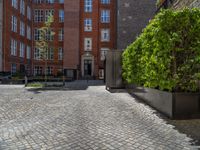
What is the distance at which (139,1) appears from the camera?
37.1 metres

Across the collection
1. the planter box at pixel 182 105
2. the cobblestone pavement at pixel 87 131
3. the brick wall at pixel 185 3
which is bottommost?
the cobblestone pavement at pixel 87 131

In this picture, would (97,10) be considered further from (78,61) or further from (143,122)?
(143,122)

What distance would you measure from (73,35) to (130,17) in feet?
36.4

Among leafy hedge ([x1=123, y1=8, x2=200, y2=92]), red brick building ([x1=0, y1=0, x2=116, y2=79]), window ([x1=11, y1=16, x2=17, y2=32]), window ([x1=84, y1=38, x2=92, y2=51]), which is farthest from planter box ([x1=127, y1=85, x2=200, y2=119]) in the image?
window ([x1=84, y1=38, x2=92, y2=51])

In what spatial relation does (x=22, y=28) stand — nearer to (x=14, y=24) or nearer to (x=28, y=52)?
(x=14, y=24)

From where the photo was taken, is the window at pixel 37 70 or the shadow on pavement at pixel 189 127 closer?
the shadow on pavement at pixel 189 127

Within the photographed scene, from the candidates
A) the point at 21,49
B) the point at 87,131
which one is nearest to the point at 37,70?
the point at 21,49

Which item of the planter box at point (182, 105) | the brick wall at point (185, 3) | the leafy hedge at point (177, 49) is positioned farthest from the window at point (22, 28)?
the planter box at point (182, 105)

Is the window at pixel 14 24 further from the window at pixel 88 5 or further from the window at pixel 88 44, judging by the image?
the window at pixel 88 5

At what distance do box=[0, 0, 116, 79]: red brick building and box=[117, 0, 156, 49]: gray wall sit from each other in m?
2.67

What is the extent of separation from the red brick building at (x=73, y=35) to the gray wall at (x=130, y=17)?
8.77 feet

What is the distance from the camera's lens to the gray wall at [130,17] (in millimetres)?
36312

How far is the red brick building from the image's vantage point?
3772 centimetres

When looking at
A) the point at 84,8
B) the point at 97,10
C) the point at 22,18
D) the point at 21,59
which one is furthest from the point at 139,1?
the point at 21,59
